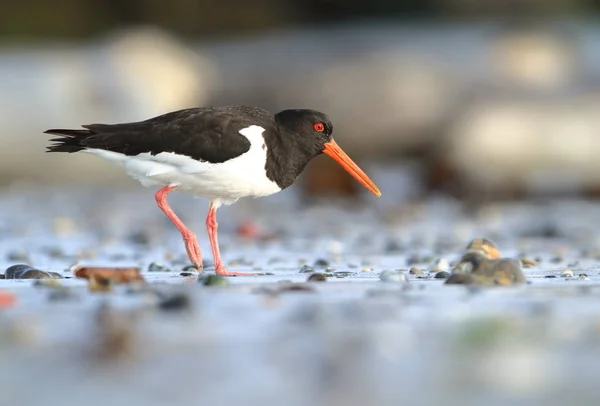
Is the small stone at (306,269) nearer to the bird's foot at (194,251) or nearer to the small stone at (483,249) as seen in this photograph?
the bird's foot at (194,251)

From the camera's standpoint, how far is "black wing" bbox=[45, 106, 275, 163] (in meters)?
5.91

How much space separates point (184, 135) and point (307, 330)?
8.90 feet

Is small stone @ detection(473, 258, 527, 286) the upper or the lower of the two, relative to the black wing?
lower

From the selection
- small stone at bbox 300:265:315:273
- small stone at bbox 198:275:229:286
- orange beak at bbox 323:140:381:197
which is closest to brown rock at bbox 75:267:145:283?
small stone at bbox 198:275:229:286

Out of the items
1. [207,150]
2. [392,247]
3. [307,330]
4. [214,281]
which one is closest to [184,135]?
[207,150]

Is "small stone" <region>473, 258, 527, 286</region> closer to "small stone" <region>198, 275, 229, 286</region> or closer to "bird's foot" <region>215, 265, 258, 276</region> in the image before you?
"small stone" <region>198, 275, 229, 286</region>

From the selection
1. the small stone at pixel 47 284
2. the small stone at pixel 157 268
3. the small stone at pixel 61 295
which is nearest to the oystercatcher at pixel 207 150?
the small stone at pixel 157 268

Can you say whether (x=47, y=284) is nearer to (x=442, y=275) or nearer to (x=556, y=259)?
(x=442, y=275)

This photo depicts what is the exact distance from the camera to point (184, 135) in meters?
5.97

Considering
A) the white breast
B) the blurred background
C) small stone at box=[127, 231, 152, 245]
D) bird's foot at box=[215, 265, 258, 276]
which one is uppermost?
the blurred background

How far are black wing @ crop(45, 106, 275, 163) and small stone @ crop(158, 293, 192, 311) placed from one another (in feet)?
6.81

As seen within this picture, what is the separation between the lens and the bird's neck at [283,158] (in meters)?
6.13

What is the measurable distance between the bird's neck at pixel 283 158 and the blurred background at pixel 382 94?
7332 millimetres

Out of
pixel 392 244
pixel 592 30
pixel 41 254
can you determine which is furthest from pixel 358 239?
pixel 592 30
